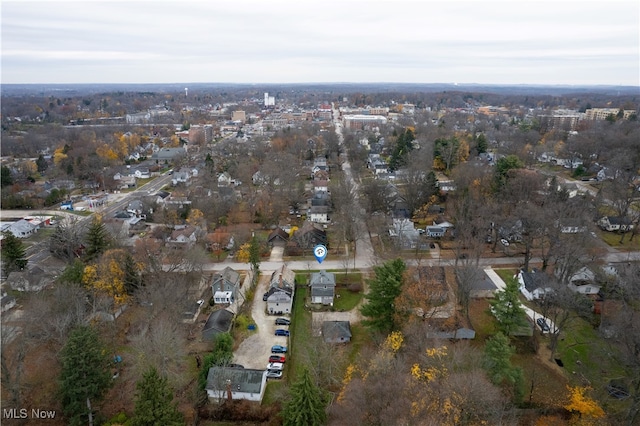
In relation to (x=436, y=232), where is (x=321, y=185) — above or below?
above

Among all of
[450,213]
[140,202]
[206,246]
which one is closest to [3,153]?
[140,202]

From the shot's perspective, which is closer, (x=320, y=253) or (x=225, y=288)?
(x=225, y=288)

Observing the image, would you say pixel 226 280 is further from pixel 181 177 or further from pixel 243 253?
pixel 181 177

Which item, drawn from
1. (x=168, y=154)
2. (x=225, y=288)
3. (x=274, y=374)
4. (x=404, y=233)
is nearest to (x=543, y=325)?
(x=404, y=233)

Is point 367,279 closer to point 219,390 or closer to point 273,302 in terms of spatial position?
point 273,302

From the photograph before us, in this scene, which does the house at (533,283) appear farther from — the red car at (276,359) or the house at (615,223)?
the red car at (276,359)

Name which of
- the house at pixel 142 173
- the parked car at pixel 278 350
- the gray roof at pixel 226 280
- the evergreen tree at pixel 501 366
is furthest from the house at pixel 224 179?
the evergreen tree at pixel 501 366

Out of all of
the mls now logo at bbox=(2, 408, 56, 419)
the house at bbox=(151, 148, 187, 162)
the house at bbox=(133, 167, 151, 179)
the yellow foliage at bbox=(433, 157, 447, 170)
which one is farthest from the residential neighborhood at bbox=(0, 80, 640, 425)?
the house at bbox=(151, 148, 187, 162)
